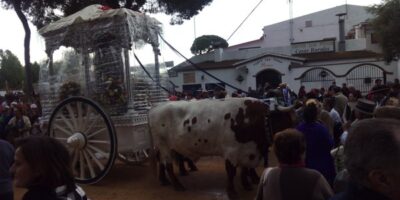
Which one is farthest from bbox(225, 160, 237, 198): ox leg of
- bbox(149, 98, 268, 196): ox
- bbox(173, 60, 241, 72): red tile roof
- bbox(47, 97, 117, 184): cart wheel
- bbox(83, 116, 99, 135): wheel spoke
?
bbox(173, 60, 241, 72): red tile roof

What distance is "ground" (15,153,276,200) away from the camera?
8.38 meters

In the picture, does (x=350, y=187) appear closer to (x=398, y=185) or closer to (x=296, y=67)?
(x=398, y=185)

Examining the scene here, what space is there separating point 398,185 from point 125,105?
304 inches

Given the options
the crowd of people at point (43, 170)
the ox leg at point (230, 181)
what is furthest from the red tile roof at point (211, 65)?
the crowd of people at point (43, 170)

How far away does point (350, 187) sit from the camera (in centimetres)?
200

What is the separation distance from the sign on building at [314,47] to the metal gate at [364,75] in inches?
286

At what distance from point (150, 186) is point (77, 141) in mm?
1558

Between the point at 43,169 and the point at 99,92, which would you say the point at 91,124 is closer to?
the point at 99,92

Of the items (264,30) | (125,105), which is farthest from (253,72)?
(125,105)

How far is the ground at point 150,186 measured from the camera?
838 cm

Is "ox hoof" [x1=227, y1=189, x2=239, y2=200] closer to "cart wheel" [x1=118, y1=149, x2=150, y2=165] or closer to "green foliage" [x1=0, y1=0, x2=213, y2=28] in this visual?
"cart wheel" [x1=118, y1=149, x2=150, y2=165]

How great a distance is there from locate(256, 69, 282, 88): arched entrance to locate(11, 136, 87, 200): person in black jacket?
2621 cm

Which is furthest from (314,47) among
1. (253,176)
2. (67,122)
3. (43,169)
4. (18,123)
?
(43,169)

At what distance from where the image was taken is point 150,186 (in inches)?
360
